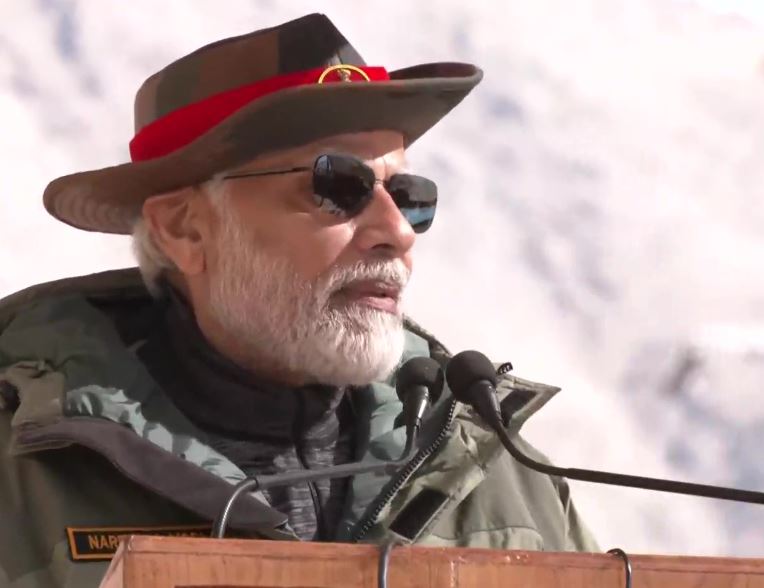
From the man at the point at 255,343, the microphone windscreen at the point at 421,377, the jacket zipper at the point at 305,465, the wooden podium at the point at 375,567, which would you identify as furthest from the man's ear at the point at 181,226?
the wooden podium at the point at 375,567

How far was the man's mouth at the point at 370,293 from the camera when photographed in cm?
128

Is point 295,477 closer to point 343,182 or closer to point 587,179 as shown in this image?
point 343,182

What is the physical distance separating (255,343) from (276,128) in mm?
259

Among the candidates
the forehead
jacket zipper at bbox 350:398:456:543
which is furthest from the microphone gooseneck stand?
the forehead

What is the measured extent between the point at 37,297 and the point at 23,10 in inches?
30.8

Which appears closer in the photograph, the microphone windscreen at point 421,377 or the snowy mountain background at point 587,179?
the microphone windscreen at point 421,377

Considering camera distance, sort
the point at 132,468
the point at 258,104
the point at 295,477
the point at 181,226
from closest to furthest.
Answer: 1. the point at 295,477
2. the point at 132,468
3. the point at 258,104
4. the point at 181,226

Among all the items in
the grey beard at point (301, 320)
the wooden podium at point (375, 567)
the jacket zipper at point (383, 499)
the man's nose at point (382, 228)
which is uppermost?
the man's nose at point (382, 228)

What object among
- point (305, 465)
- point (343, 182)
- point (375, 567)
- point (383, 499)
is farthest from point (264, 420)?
point (375, 567)

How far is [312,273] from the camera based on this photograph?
1.27 m

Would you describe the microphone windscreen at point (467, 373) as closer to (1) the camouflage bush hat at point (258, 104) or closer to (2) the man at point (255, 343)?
(2) the man at point (255, 343)

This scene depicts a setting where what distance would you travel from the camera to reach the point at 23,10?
1.90m

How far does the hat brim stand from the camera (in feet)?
4.08

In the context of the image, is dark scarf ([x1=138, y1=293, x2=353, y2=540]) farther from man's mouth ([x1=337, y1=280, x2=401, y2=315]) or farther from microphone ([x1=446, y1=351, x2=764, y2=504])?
microphone ([x1=446, y1=351, x2=764, y2=504])
